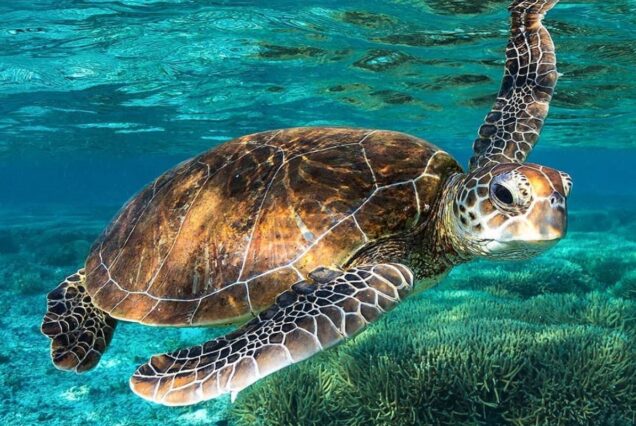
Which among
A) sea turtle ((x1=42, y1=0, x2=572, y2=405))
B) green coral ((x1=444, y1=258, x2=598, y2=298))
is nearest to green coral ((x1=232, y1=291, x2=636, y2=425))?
sea turtle ((x1=42, y1=0, x2=572, y2=405))

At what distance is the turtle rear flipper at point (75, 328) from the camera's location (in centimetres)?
396

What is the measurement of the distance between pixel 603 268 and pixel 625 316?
474 centimetres

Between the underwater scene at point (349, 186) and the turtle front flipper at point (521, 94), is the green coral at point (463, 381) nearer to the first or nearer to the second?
the underwater scene at point (349, 186)

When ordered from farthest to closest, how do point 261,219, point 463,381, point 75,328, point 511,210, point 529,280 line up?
point 529,280, point 463,381, point 75,328, point 261,219, point 511,210

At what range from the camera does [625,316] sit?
7547 mm

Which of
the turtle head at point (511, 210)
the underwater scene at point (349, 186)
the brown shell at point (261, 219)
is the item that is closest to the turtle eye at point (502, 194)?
the turtle head at point (511, 210)

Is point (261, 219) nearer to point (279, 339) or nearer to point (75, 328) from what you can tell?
point (279, 339)

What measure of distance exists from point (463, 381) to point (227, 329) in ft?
12.9

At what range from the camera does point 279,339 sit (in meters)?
2.53

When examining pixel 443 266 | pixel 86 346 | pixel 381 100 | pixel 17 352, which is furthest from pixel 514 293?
pixel 381 100

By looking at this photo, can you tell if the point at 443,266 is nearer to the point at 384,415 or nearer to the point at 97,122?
the point at 384,415

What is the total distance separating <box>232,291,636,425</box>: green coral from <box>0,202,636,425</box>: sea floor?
4 cm

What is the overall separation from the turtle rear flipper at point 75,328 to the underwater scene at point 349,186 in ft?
2.20

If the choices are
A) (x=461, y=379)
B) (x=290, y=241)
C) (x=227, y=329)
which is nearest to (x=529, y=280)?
(x=461, y=379)
